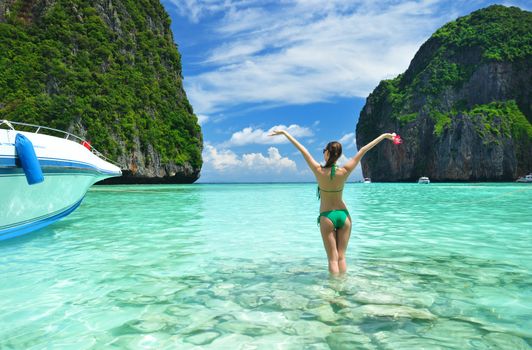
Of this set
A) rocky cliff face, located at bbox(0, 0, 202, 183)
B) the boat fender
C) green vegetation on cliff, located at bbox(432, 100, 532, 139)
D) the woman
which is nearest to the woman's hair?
the woman

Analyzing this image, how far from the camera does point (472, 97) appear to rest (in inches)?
3612

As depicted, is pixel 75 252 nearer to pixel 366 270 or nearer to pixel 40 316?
pixel 40 316

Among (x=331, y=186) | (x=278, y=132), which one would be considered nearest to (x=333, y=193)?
(x=331, y=186)

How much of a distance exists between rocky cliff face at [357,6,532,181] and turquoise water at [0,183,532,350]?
81575 mm

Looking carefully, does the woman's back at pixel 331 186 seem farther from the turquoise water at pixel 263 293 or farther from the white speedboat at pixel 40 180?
the white speedboat at pixel 40 180

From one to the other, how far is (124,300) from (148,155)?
177ft

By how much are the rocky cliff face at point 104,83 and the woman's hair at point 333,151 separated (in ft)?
162

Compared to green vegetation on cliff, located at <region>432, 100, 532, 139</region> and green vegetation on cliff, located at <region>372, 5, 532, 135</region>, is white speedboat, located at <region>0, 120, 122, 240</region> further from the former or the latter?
green vegetation on cliff, located at <region>372, 5, 532, 135</region>

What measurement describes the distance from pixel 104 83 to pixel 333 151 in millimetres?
57354

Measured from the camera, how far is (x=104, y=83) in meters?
55.2

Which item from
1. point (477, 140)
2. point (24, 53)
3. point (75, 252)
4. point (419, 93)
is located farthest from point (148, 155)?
point (419, 93)

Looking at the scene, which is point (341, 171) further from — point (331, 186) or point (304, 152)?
point (304, 152)

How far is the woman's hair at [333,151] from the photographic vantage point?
420cm

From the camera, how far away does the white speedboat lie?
707cm
